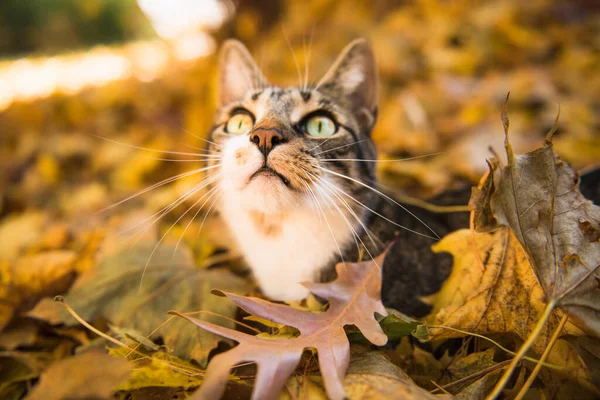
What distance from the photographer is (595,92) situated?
2.20 meters

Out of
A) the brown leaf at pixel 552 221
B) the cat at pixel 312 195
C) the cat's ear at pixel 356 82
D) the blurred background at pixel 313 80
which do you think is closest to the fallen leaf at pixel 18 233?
the blurred background at pixel 313 80

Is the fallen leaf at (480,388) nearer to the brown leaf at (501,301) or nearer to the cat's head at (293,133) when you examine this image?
the brown leaf at (501,301)

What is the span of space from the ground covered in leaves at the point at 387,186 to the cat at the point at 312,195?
15cm

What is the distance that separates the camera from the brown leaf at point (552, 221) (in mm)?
714

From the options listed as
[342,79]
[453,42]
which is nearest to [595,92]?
[453,42]

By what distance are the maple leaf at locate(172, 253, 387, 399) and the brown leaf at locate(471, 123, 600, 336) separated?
316 millimetres

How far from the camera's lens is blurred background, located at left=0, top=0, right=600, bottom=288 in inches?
73.4

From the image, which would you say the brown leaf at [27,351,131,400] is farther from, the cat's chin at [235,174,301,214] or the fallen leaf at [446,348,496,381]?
the fallen leaf at [446,348,496,381]

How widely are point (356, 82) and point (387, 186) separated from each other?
1.61ft

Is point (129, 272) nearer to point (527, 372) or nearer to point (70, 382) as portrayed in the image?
point (70, 382)

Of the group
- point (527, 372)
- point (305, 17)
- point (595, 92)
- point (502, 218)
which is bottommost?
point (527, 372)

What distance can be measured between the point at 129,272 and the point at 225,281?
331 millimetres

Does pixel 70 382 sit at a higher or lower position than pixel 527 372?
higher

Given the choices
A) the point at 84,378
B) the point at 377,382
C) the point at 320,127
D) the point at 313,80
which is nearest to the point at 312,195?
the point at 320,127
